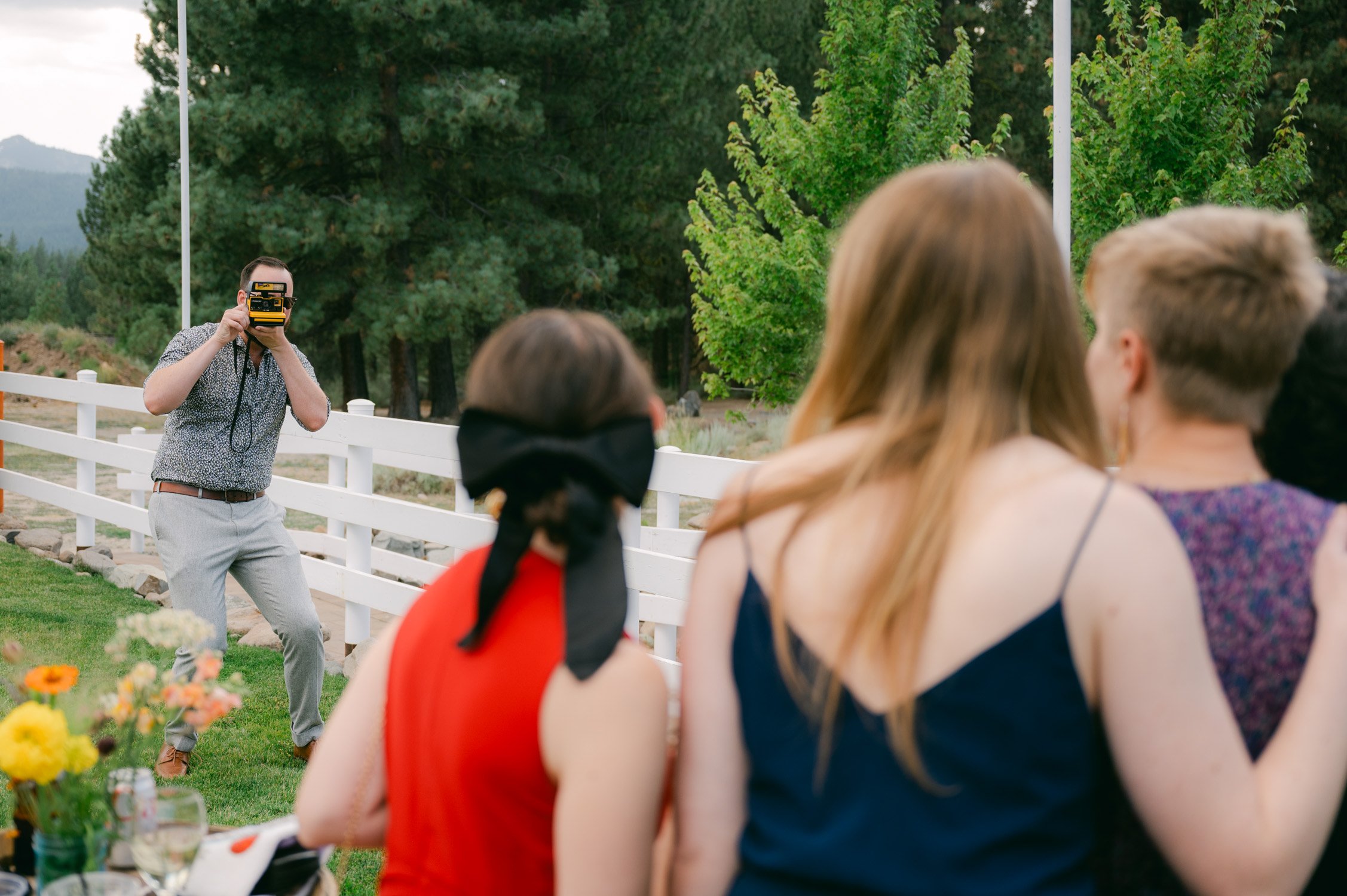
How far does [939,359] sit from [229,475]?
14.2ft

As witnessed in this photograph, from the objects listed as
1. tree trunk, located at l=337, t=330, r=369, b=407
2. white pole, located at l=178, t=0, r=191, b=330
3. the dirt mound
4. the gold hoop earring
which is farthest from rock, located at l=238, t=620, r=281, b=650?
tree trunk, located at l=337, t=330, r=369, b=407

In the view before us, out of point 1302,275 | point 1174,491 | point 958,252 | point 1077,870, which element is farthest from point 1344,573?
point 958,252

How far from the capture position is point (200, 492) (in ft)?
16.8

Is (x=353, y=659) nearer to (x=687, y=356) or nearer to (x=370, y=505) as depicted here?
(x=370, y=505)

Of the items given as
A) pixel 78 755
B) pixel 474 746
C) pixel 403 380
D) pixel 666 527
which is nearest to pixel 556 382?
pixel 474 746

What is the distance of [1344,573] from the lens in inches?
58.8

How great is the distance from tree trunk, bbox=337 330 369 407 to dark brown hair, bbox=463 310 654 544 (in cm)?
3369

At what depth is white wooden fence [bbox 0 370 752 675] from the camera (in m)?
5.64

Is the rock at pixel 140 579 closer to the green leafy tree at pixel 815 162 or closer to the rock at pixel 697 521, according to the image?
the rock at pixel 697 521

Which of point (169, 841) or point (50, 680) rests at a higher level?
point (50, 680)

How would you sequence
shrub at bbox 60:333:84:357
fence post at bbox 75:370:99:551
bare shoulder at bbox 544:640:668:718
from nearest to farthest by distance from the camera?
bare shoulder at bbox 544:640:668:718
fence post at bbox 75:370:99:551
shrub at bbox 60:333:84:357

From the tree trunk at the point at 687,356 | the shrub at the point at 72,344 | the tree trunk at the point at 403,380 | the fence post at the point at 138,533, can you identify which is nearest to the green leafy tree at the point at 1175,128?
the fence post at the point at 138,533

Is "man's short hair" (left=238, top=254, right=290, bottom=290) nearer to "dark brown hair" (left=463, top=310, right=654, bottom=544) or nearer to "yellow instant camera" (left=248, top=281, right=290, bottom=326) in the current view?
"yellow instant camera" (left=248, top=281, right=290, bottom=326)

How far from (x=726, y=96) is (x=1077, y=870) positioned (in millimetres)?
→ 32976
